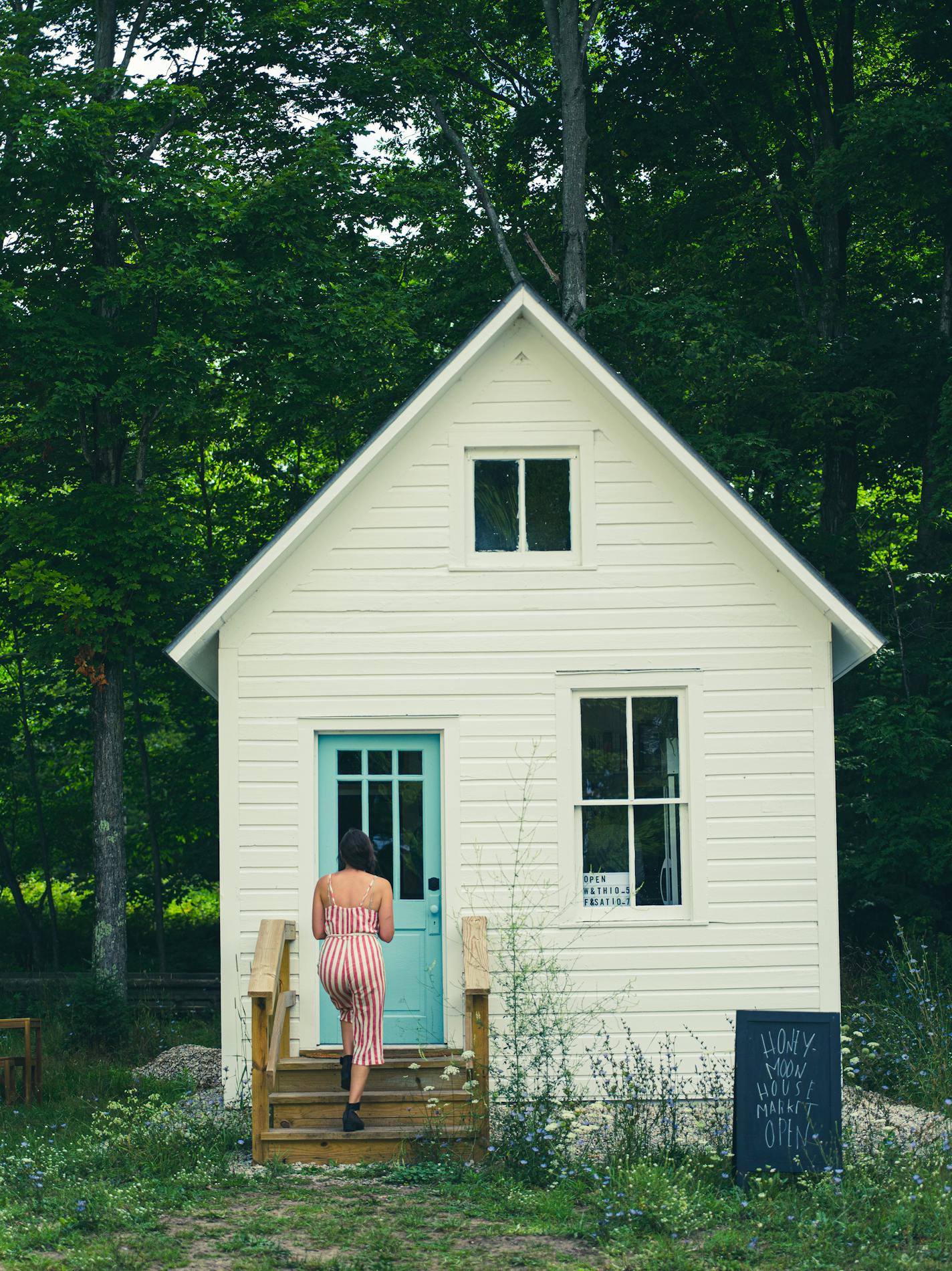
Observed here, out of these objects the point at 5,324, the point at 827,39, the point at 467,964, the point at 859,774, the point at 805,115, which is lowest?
the point at 467,964

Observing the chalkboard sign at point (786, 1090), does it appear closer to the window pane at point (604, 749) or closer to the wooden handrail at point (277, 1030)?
the window pane at point (604, 749)

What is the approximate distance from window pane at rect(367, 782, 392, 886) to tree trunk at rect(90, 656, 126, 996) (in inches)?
235

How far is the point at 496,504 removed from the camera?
33.9 ft

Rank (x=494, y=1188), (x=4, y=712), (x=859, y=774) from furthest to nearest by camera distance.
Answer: (x=4, y=712)
(x=859, y=774)
(x=494, y=1188)

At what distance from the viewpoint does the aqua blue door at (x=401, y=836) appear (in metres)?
9.98

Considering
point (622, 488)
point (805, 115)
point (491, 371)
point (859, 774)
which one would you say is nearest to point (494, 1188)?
point (622, 488)

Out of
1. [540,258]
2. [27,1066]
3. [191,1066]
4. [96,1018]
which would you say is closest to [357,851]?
[27,1066]

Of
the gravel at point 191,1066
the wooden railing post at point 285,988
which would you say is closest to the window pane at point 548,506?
the wooden railing post at point 285,988

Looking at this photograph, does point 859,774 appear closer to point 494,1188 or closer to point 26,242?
point 494,1188

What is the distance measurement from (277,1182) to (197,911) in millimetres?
12805

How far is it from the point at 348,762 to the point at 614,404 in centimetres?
346

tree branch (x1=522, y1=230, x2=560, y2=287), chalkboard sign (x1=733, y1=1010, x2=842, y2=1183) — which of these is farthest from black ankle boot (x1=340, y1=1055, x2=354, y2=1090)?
tree branch (x1=522, y1=230, x2=560, y2=287)

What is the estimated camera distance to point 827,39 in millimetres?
20500

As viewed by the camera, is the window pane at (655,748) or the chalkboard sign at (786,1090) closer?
the chalkboard sign at (786,1090)
